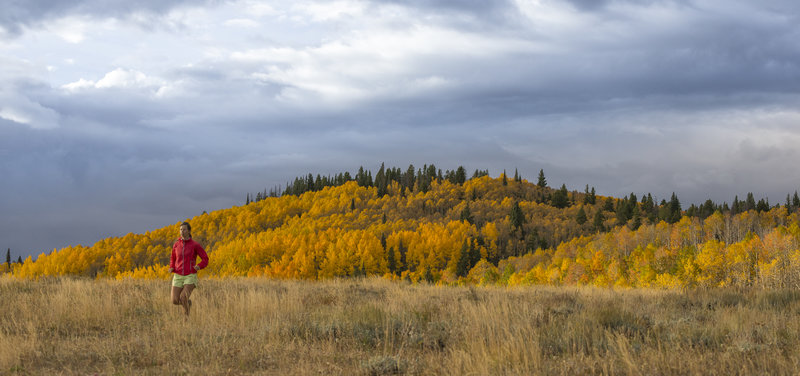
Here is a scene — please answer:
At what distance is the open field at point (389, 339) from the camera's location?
679 cm

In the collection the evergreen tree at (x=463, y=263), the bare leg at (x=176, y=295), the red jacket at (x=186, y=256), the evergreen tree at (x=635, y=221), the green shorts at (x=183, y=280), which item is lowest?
the evergreen tree at (x=463, y=263)

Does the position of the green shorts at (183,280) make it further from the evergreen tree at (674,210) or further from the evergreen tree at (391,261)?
the evergreen tree at (674,210)

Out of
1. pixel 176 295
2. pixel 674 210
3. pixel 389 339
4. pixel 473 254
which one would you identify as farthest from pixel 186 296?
pixel 674 210

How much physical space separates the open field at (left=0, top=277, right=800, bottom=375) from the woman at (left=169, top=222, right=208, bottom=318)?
0.48 metres

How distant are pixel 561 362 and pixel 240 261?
13507 cm

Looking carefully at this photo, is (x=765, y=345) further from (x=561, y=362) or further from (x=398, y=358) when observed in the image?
(x=398, y=358)

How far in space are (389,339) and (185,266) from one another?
16.7 feet

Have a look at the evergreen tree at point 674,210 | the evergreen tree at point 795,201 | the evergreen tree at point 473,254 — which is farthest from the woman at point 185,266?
the evergreen tree at point 795,201

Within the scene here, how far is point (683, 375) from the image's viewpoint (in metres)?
6.22

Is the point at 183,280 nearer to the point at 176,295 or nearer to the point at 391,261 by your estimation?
the point at 176,295

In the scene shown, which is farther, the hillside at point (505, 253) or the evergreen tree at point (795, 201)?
the evergreen tree at point (795, 201)

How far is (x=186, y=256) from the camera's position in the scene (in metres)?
10.8

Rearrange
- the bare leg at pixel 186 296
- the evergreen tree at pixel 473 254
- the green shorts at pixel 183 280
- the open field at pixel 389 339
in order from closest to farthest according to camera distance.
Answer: the open field at pixel 389 339 < the bare leg at pixel 186 296 < the green shorts at pixel 183 280 < the evergreen tree at pixel 473 254

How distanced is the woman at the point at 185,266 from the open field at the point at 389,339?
1.58ft
